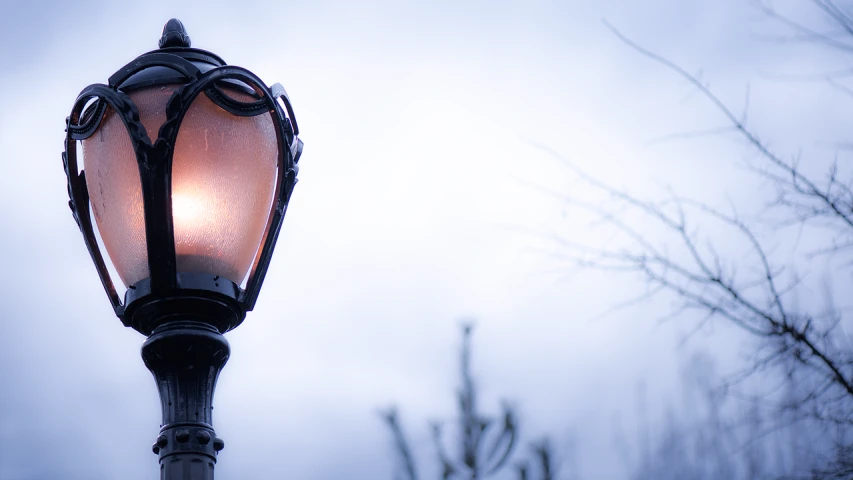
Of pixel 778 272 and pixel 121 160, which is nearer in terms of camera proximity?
pixel 121 160

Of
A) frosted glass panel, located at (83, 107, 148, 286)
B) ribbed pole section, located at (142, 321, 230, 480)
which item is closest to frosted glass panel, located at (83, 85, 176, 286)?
frosted glass panel, located at (83, 107, 148, 286)

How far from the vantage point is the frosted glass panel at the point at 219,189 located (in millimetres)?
2367

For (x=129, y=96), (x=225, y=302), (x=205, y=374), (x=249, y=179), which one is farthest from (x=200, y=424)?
(x=129, y=96)

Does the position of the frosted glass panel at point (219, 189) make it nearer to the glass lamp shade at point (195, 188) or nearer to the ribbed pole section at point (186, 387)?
the glass lamp shade at point (195, 188)

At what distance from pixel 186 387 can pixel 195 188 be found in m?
0.46

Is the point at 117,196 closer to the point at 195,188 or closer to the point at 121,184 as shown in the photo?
the point at 121,184

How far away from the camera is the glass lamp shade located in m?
2.37

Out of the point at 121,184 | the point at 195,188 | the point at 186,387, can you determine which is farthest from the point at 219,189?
the point at 186,387

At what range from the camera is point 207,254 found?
Answer: 7.84 feet

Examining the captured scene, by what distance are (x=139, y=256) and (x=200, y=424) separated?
Result: 1.37ft

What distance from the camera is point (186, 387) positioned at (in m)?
2.34

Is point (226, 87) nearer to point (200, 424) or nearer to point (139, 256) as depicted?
point (139, 256)

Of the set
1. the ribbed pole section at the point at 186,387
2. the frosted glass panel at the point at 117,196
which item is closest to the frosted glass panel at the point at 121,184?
the frosted glass panel at the point at 117,196

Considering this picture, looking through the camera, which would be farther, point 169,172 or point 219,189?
point 219,189
